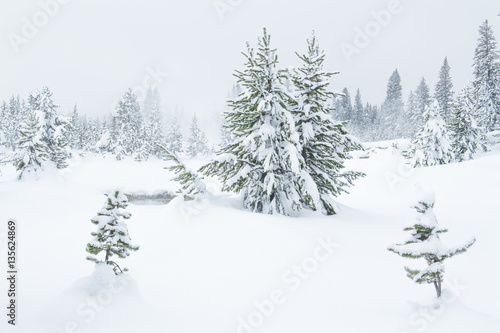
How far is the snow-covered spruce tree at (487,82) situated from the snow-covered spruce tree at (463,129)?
8.42 meters

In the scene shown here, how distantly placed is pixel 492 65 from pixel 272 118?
4215 cm

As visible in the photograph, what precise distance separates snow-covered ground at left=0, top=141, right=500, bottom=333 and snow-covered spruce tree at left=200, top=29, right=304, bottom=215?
101cm

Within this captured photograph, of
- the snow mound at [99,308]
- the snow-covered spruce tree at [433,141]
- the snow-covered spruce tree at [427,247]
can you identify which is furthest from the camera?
the snow-covered spruce tree at [433,141]

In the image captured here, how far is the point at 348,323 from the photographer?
14.5 ft

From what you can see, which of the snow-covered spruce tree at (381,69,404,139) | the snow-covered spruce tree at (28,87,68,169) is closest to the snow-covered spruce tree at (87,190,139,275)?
the snow-covered spruce tree at (28,87,68,169)

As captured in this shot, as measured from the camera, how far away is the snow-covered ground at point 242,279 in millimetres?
4297

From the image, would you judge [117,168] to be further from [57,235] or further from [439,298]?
[439,298]

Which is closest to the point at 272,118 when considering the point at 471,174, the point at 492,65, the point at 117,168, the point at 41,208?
the point at 41,208

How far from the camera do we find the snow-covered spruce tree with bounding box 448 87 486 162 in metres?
29.7

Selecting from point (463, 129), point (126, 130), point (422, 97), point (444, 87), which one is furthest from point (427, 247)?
point (422, 97)

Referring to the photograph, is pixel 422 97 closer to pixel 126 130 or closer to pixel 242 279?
pixel 126 130

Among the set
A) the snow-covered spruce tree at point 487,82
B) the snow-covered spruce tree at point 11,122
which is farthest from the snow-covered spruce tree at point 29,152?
the snow-covered spruce tree at point 11,122

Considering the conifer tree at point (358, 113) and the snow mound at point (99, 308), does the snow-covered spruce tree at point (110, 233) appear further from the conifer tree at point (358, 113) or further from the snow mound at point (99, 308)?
the conifer tree at point (358, 113)

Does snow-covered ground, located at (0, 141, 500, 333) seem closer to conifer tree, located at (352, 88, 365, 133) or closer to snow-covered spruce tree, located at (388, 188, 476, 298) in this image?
snow-covered spruce tree, located at (388, 188, 476, 298)
